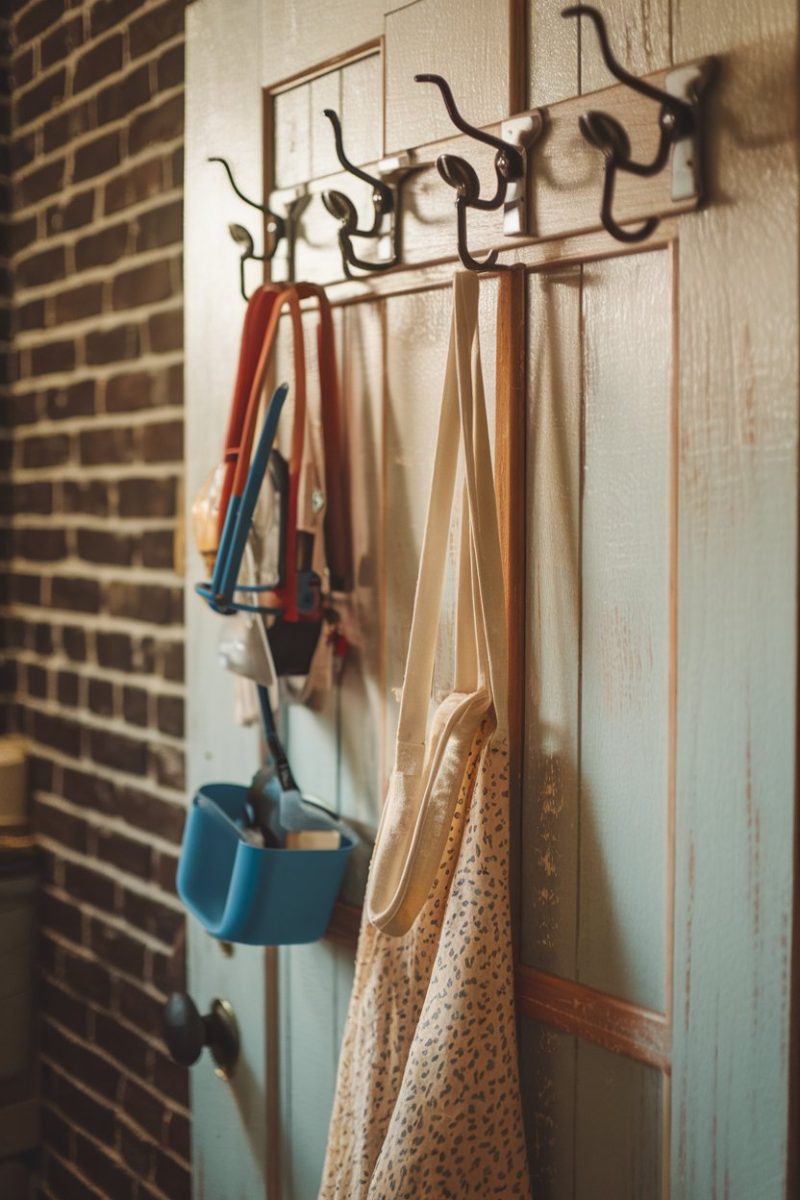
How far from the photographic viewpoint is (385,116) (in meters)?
1.23

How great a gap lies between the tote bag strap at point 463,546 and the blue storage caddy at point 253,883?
219mm

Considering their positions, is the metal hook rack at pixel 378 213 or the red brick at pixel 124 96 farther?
the red brick at pixel 124 96

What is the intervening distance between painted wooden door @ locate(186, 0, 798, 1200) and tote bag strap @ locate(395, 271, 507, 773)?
5 cm

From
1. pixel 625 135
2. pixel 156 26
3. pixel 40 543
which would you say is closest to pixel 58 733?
pixel 40 543

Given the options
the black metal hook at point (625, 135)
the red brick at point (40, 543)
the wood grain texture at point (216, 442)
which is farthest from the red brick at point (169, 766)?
the black metal hook at point (625, 135)

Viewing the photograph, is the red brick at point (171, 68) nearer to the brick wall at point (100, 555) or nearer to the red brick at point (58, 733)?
the brick wall at point (100, 555)

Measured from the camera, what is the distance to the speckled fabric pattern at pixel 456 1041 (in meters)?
1.00

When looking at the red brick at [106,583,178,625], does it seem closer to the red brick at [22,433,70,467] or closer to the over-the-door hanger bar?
the red brick at [22,433,70,467]

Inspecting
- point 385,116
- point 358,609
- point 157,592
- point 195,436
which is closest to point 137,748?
point 157,592

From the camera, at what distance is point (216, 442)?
1511 millimetres

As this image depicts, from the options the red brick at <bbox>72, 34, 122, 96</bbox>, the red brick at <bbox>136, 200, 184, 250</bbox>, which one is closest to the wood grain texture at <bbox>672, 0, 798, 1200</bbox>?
the red brick at <bbox>136, 200, 184, 250</bbox>

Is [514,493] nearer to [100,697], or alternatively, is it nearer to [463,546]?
[463,546]

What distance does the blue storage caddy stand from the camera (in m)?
1.23

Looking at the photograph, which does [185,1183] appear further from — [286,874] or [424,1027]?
[424,1027]
